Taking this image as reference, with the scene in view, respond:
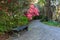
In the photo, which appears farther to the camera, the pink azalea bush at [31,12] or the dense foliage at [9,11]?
the pink azalea bush at [31,12]

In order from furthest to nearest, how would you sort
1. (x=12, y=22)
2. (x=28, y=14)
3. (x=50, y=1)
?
(x=50, y=1), (x=28, y=14), (x=12, y=22)

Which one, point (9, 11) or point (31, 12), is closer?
point (9, 11)

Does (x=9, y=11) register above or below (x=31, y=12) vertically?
above

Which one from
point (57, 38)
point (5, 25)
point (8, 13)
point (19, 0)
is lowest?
point (57, 38)

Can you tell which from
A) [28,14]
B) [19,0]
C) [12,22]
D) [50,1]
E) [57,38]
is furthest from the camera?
[50,1]

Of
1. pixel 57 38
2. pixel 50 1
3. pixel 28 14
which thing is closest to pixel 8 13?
pixel 57 38

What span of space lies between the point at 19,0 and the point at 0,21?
1.25 m

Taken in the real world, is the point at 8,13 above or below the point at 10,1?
below

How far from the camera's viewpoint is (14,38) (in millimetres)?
6902

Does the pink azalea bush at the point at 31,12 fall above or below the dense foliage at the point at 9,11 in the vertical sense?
below

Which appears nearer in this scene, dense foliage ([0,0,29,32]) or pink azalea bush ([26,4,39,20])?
dense foliage ([0,0,29,32])

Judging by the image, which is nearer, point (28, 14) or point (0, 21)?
point (0, 21)

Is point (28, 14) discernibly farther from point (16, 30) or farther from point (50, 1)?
point (16, 30)

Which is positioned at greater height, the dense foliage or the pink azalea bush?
the dense foliage
